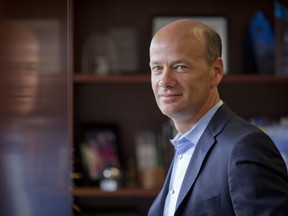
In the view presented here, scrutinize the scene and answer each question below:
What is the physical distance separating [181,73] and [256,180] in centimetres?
37

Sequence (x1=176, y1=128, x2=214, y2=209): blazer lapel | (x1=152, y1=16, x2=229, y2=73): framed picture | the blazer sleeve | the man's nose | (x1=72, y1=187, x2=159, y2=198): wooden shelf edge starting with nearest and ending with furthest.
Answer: the blazer sleeve
(x1=176, y1=128, x2=214, y2=209): blazer lapel
the man's nose
(x1=72, y1=187, x2=159, y2=198): wooden shelf edge
(x1=152, y1=16, x2=229, y2=73): framed picture

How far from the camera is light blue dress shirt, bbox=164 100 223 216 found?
125 centimetres

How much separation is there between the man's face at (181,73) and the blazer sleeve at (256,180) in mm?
243

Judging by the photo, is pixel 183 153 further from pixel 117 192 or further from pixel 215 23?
pixel 215 23

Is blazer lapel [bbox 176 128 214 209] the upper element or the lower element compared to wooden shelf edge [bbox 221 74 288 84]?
lower

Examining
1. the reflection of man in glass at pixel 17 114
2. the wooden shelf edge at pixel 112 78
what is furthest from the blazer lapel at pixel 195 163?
the wooden shelf edge at pixel 112 78

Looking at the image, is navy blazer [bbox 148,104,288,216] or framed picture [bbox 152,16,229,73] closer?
navy blazer [bbox 148,104,288,216]

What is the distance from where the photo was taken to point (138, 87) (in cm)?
264

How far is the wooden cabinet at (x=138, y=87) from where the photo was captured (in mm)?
2594

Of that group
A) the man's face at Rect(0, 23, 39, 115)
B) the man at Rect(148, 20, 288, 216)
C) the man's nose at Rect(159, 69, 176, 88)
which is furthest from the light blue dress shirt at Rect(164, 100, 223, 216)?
the man's face at Rect(0, 23, 39, 115)

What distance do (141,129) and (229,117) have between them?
1.45 m

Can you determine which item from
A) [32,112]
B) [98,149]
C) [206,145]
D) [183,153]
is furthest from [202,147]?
[98,149]

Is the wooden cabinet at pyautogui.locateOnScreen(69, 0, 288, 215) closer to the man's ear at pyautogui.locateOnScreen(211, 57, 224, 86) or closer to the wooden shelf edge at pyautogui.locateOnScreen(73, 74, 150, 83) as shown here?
the wooden shelf edge at pyautogui.locateOnScreen(73, 74, 150, 83)

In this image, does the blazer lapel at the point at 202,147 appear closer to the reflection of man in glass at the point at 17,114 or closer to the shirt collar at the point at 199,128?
A: the shirt collar at the point at 199,128
